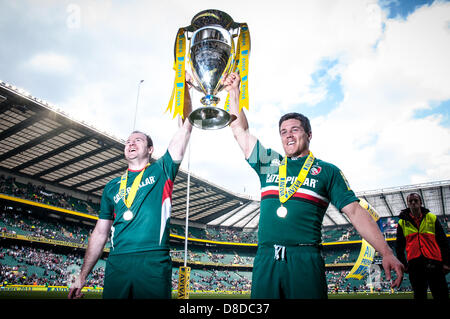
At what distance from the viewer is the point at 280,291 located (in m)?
2.08

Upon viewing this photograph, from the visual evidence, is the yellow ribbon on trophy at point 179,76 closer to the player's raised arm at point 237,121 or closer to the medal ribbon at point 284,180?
the player's raised arm at point 237,121

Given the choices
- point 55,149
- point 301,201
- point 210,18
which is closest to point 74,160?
point 55,149

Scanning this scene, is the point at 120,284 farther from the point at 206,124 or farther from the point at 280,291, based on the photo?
the point at 206,124

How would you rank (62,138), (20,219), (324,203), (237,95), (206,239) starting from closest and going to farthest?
(324,203)
(237,95)
(62,138)
(20,219)
(206,239)

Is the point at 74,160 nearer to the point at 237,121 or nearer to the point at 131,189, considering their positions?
the point at 131,189

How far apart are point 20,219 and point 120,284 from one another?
31.9 metres

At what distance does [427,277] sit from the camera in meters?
4.07

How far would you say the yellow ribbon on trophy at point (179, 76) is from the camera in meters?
2.90

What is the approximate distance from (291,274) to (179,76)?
6.97ft

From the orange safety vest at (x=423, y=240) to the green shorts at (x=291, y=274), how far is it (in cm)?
296

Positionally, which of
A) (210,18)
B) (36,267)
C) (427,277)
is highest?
(210,18)

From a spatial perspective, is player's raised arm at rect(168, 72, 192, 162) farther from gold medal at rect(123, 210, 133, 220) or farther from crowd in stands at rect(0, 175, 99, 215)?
crowd in stands at rect(0, 175, 99, 215)

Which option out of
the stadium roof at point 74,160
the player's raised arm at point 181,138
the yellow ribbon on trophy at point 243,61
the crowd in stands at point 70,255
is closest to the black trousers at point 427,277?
the yellow ribbon on trophy at point 243,61
